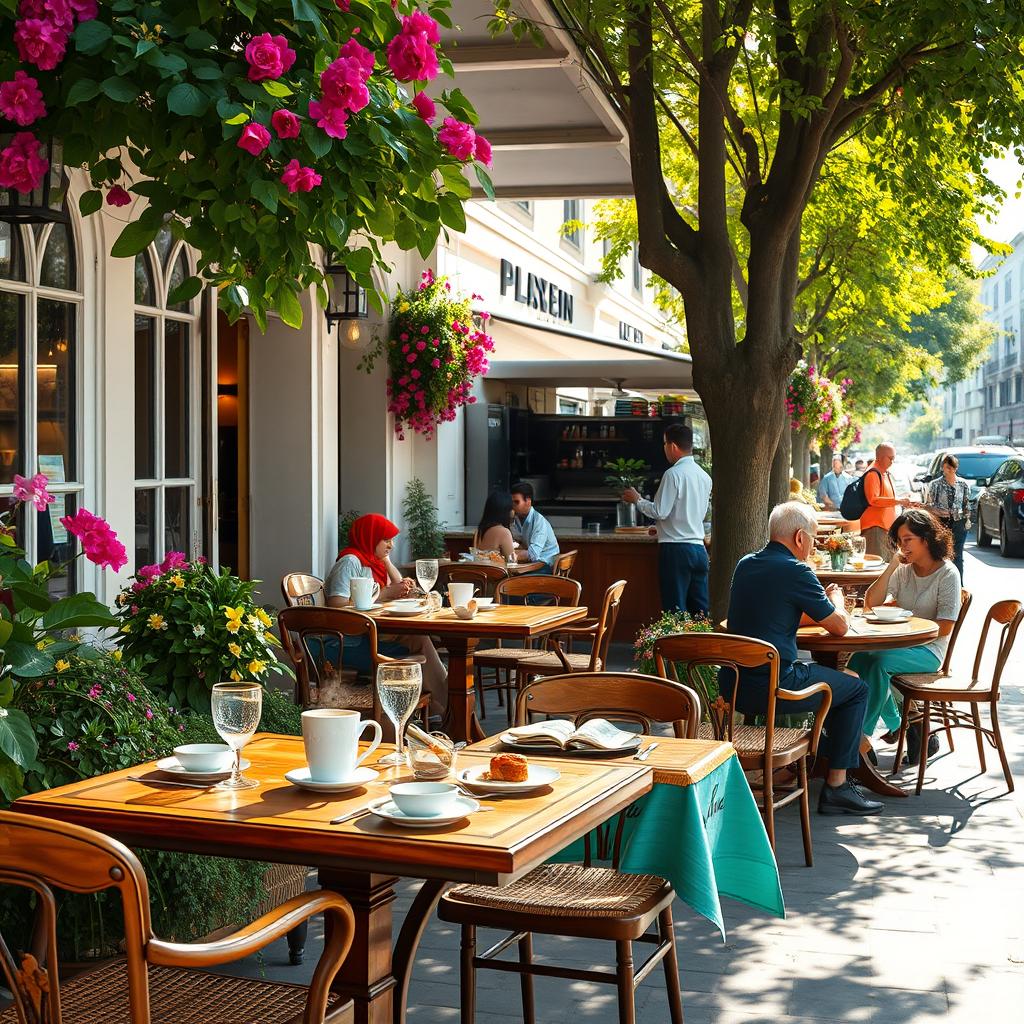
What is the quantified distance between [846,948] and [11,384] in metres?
4.61

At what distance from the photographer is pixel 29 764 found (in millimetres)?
3725

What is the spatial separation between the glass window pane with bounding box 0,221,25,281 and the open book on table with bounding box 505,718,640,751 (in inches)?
162

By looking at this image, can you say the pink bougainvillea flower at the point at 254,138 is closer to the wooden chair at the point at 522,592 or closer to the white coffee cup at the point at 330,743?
the white coffee cup at the point at 330,743

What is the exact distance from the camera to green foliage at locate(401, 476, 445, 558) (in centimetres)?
1280

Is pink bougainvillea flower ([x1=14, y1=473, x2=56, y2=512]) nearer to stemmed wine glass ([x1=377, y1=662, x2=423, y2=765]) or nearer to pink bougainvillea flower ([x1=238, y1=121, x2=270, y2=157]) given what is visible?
pink bougainvillea flower ([x1=238, y1=121, x2=270, y2=157])

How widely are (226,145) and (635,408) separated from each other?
43.7 feet

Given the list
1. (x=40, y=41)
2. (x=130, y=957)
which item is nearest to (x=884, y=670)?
(x=40, y=41)

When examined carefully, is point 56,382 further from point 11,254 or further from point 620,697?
point 620,697

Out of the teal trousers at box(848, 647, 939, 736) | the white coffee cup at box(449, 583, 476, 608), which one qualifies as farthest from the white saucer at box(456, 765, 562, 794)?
the teal trousers at box(848, 647, 939, 736)

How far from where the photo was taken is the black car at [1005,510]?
78.4ft

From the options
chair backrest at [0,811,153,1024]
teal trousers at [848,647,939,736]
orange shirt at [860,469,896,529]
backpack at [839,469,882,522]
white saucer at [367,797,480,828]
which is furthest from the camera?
backpack at [839,469,882,522]

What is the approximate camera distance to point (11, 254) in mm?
6793

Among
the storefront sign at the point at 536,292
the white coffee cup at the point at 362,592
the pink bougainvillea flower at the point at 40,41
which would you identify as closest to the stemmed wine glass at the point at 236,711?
the pink bougainvillea flower at the point at 40,41

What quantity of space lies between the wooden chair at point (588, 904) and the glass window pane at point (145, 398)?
4297 millimetres
